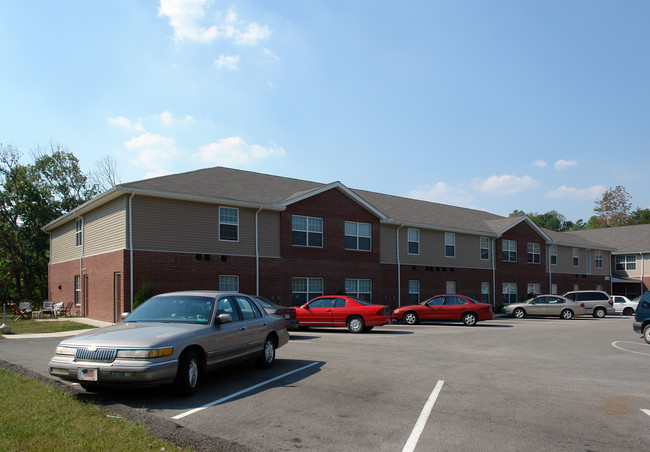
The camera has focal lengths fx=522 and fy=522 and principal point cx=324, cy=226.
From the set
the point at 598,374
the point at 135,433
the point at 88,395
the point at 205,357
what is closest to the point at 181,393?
the point at 205,357

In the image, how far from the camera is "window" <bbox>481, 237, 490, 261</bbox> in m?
36.8

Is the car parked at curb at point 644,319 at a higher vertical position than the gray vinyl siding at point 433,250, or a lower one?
lower

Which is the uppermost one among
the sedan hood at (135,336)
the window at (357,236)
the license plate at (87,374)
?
the window at (357,236)

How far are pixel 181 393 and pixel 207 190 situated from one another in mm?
15898

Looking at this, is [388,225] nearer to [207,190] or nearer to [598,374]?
[207,190]

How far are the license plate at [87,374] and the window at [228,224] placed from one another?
1565cm

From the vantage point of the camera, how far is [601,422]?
6.49 m

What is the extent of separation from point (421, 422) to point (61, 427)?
13.8 feet

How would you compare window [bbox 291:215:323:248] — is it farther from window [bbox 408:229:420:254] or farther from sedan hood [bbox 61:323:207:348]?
sedan hood [bbox 61:323:207:348]

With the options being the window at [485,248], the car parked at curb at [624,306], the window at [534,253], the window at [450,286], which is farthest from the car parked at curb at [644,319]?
the window at [534,253]

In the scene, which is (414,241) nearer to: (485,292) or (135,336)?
(485,292)

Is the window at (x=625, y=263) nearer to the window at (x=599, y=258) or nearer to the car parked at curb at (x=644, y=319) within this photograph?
the window at (x=599, y=258)

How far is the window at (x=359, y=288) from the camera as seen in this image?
27938 millimetres

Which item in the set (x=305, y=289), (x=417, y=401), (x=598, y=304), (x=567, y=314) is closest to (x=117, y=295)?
(x=305, y=289)
